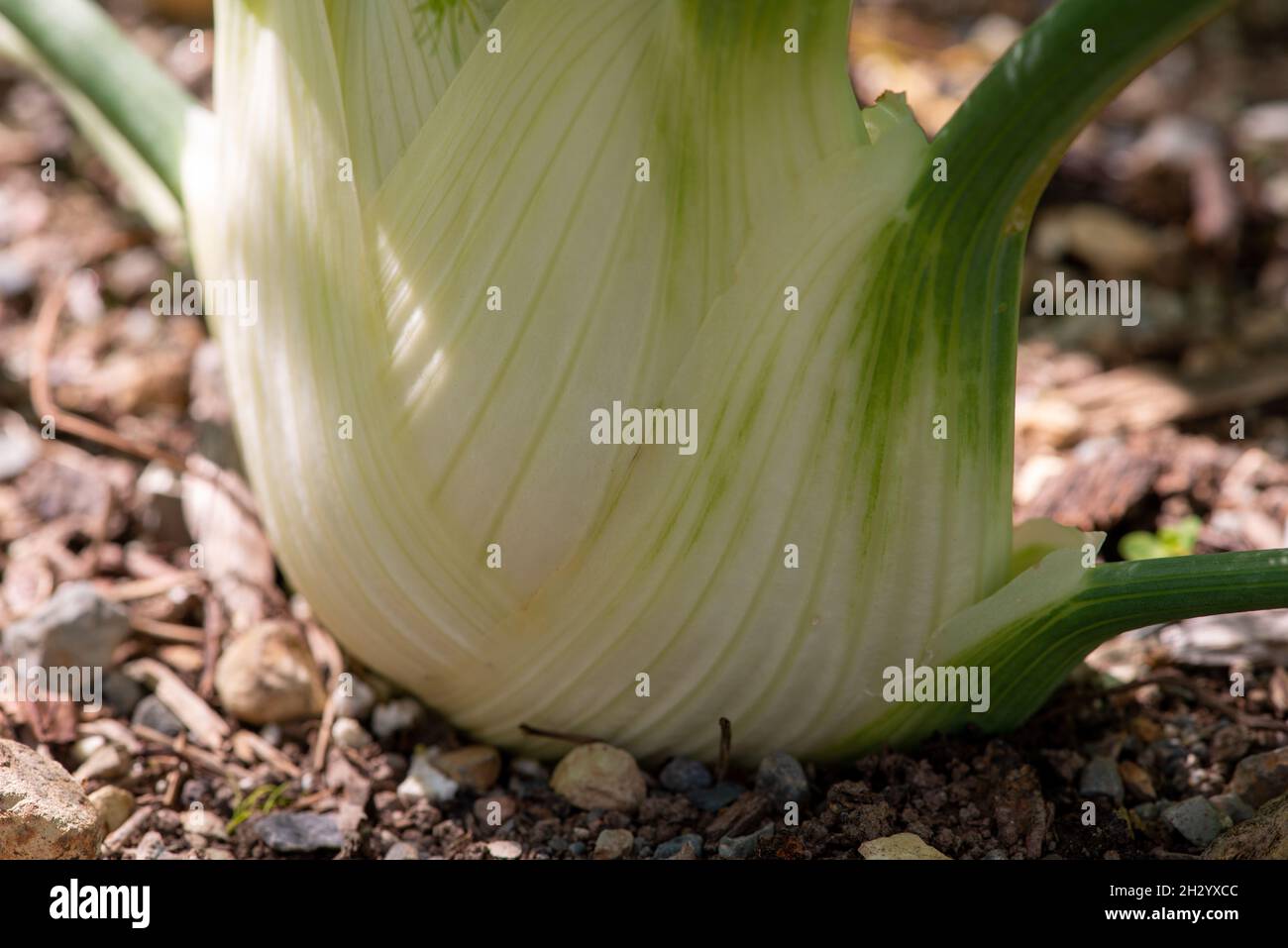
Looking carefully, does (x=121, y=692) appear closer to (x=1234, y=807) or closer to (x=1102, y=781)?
(x=1102, y=781)

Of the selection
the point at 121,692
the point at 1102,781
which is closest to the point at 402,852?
the point at 121,692

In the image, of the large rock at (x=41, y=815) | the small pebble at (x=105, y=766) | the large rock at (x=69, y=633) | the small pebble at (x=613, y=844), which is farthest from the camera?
the large rock at (x=69, y=633)

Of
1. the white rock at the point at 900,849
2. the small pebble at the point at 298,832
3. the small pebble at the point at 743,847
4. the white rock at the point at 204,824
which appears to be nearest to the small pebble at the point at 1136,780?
the white rock at the point at 900,849

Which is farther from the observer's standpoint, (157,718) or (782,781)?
(157,718)

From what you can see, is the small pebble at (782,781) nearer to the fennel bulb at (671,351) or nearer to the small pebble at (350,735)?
the fennel bulb at (671,351)

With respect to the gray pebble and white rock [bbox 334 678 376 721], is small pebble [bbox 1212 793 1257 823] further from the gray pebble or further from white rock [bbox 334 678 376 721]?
the gray pebble

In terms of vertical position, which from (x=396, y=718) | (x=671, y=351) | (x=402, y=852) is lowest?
(x=402, y=852)
